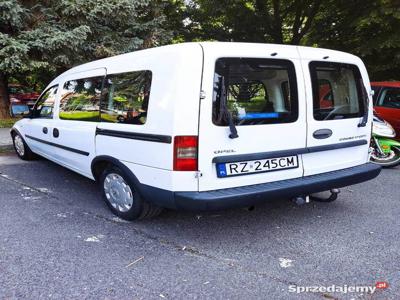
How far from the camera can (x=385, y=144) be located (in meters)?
6.44

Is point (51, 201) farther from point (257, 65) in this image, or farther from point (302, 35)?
point (302, 35)

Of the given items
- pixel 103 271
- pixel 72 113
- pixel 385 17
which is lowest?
pixel 103 271

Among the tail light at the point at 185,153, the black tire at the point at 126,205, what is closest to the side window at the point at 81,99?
the black tire at the point at 126,205

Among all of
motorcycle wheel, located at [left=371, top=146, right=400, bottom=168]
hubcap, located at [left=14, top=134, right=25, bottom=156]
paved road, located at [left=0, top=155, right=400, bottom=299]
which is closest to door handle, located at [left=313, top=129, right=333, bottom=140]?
paved road, located at [left=0, top=155, right=400, bottom=299]

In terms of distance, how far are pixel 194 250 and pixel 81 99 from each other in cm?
234

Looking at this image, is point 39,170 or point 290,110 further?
point 39,170

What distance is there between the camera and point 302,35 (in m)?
15.0

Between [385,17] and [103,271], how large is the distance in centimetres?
1040

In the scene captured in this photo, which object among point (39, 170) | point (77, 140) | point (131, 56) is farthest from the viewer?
point (39, 170)

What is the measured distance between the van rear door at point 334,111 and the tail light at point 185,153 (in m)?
1.18

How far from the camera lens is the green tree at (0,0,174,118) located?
898 cm

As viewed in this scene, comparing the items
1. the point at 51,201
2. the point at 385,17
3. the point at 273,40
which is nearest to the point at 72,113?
the point at 51,201

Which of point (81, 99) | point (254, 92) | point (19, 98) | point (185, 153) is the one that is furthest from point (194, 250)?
point (19, 98)

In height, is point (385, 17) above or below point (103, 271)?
above
